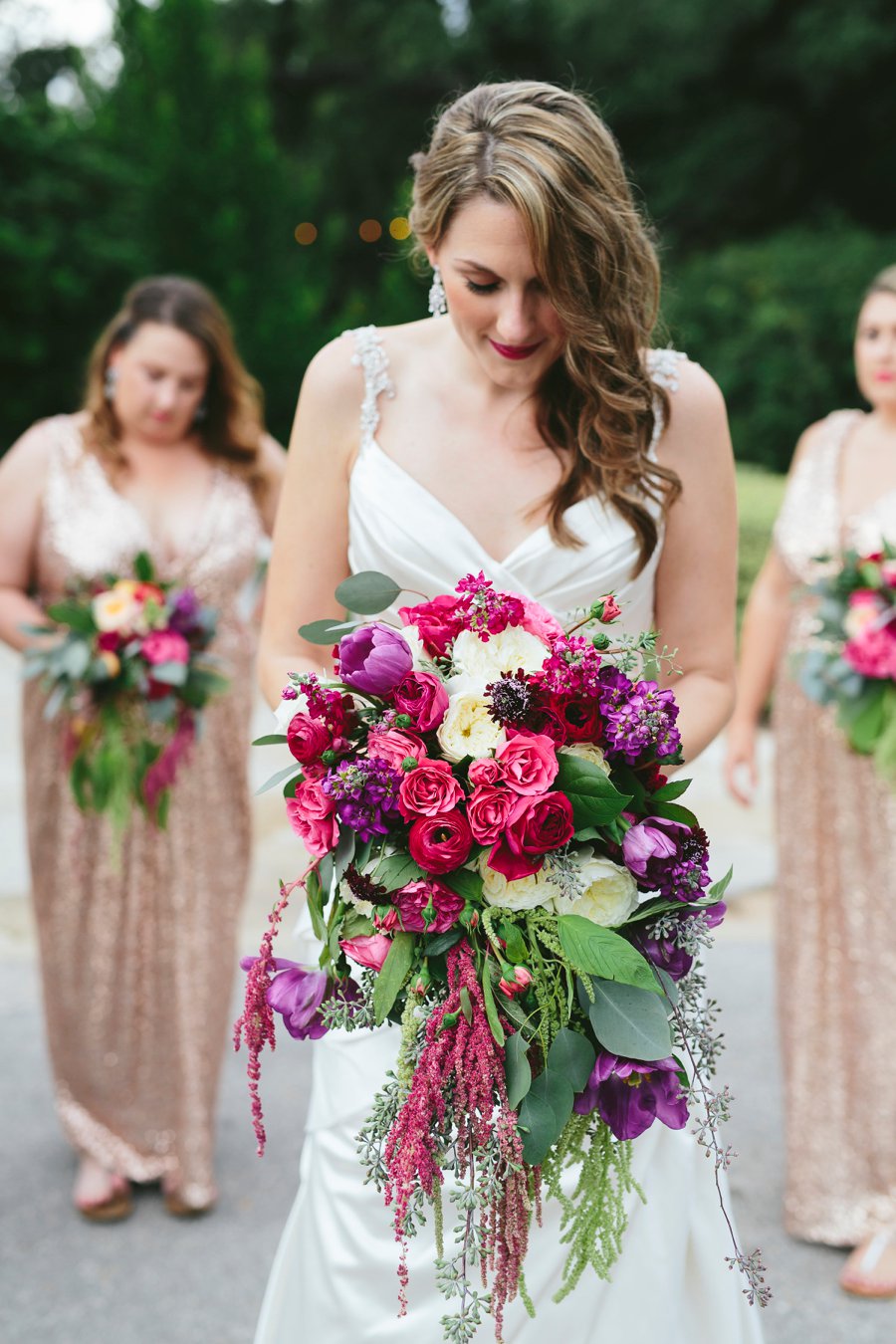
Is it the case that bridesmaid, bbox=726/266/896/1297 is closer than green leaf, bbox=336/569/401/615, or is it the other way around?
green leaf, bbox=336/569/401/615

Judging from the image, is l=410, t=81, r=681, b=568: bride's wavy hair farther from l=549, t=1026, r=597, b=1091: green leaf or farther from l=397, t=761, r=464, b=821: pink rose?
l=549, t=1026, r=597, b=1091: green leaf

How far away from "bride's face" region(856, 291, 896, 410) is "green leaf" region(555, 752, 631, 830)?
2.46 meters

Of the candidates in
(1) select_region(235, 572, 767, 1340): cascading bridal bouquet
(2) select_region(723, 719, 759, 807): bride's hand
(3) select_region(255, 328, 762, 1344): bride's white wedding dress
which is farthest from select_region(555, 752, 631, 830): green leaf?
(2) select_region(723, 719, 759, 807): bride's hand

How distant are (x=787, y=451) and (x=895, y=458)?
1189cm

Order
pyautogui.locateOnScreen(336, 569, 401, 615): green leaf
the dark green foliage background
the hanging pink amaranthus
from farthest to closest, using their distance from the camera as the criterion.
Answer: the dark green foliage background < pyautogui.locateOnScreen(336, 569, 401, 615): green leaf < the hanging pink amaranthus

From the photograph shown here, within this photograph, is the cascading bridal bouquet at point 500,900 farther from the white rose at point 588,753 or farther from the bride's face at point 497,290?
the bride's face at point 497,290

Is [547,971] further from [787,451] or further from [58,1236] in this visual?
[787,451]

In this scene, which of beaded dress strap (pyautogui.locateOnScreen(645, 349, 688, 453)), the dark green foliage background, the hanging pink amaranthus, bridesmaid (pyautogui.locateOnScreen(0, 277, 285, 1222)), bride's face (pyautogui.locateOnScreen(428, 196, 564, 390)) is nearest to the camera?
the hanging pink amaranthus

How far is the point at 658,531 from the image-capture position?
2.48 m

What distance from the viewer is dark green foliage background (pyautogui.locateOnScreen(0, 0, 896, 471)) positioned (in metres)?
13.5

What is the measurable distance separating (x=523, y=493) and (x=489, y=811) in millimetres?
860

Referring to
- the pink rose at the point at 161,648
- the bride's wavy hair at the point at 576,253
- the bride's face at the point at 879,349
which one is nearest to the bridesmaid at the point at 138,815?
the pink rose at the point at 161,648

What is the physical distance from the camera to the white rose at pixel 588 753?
6.12 feet

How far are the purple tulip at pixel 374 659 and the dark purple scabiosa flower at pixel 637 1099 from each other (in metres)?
0.55
